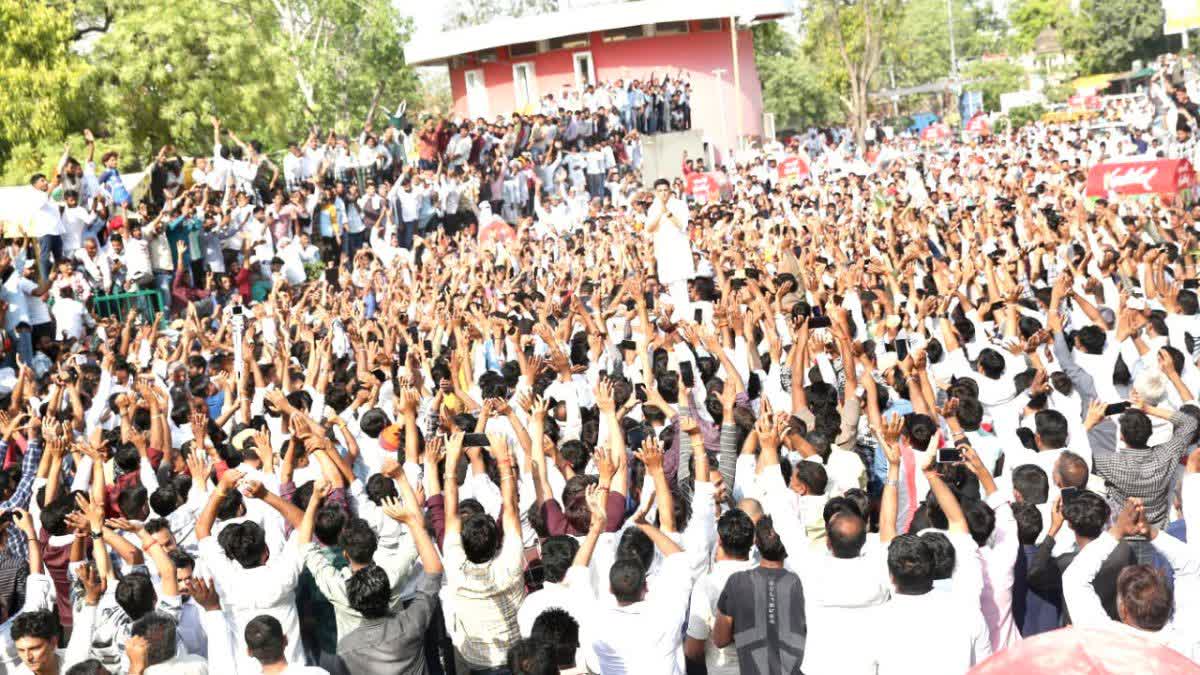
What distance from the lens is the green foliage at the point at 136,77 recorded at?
23.7m

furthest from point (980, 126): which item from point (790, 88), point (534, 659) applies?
point (534, 659)

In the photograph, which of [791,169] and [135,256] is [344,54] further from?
[135,256]

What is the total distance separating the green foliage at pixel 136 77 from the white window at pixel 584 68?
8.65 meters

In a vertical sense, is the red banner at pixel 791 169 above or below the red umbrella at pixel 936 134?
above

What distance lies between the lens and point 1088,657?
5.30ft

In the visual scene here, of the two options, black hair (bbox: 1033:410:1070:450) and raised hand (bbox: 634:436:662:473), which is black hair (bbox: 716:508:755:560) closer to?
raised hand (bbox: 634:436:662:473)

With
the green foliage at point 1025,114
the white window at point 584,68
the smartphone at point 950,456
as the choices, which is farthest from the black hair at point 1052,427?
the green foliage at point 1025,114

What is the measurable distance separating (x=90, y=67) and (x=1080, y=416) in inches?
915

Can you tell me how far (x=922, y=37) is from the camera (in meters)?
79.8

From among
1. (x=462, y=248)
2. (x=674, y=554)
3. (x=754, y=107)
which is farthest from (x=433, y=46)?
(x=674, y=554)

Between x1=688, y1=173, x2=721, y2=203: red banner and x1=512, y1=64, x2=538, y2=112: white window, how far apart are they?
48.3 ft

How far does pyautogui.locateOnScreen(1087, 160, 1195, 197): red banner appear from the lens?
601 inches

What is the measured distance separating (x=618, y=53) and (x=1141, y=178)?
22738 mm

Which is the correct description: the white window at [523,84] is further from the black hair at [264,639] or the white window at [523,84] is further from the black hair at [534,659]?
the black hair at [534,659]
